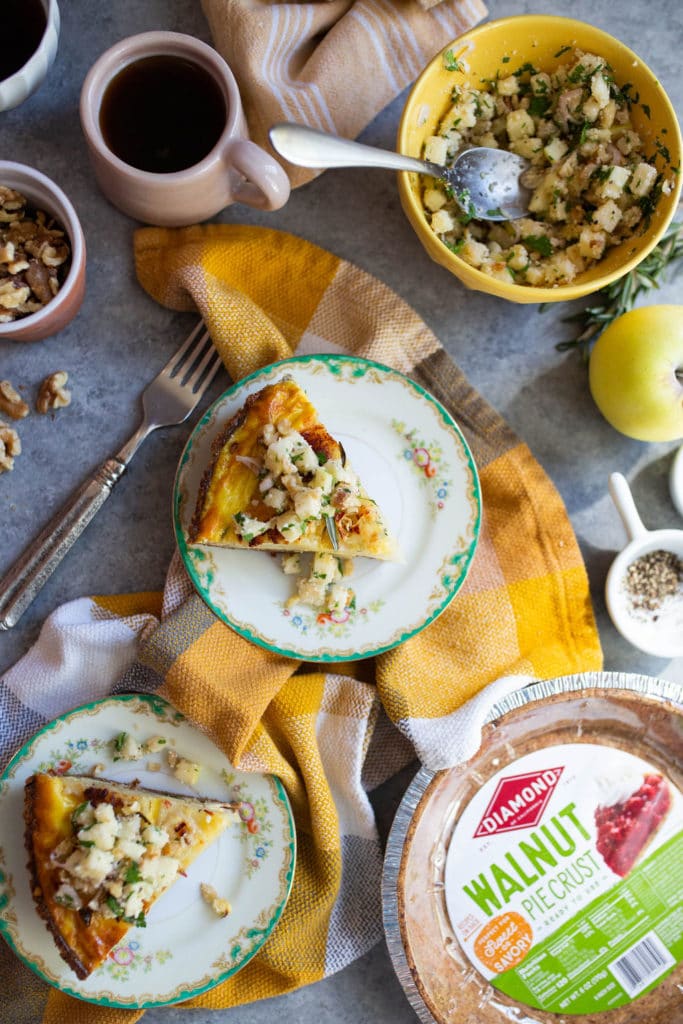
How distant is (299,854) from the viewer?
2.37 m

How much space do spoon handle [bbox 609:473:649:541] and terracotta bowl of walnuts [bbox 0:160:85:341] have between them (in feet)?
4.46

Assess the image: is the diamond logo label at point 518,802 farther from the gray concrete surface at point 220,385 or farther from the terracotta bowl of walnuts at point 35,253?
the terracotta bowl of walnuts at point 35,253

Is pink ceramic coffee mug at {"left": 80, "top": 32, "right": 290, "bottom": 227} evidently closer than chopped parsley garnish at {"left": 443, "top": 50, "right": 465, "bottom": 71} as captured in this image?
Yes

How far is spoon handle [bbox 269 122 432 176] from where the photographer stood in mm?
2027

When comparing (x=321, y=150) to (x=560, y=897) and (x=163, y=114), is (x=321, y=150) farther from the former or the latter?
(x=560, y=897)

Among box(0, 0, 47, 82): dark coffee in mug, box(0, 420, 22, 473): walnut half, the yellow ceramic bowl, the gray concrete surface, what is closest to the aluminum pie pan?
the gray concrete surface

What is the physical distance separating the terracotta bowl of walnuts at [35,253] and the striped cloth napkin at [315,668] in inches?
8.8

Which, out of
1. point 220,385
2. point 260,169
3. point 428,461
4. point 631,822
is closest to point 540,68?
point 260,169

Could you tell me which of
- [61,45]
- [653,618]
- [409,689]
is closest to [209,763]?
[409,689]

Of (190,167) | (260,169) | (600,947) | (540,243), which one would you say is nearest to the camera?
(260,169)

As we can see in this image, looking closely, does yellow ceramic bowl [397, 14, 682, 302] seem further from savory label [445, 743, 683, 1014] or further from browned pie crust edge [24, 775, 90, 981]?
browned pie crust edge [24, 775, 90, 981]

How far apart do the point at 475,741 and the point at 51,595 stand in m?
1.10

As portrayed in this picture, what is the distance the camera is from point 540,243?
7.42ft

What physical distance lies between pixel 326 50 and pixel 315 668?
1513 millimetres
